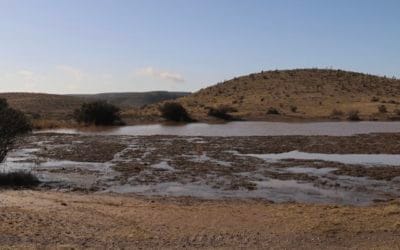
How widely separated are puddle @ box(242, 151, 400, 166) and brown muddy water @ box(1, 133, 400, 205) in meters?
0.05

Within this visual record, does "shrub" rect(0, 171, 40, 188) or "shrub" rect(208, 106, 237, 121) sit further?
"shrub" rect(208, 106, 237, 121)

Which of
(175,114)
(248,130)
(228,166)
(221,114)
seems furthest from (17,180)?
(221,114)

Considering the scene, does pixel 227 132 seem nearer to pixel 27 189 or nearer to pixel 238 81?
pixel 27 189

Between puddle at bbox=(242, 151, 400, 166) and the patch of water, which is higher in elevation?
puddle at bbox=(242, 151, 400, 166)

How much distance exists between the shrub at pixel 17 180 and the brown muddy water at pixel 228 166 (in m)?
0.60

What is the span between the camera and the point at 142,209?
1634 cm

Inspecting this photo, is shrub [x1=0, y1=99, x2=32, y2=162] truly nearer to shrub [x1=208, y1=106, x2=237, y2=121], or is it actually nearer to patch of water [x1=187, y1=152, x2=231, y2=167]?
patch of water [x1=187, y1=152, x2=231, y2=167]

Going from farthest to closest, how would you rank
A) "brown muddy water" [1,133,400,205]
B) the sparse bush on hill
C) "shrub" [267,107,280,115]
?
"shrub" [267,107,280,115] → the sparse bush on hill → "brown muddy water" [1,133,400,205]

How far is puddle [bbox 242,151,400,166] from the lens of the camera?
2878 cm

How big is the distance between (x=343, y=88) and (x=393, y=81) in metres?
16.8

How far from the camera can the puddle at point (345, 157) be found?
94.4 feet

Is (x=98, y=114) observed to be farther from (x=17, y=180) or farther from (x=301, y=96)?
(x=17, y=180)

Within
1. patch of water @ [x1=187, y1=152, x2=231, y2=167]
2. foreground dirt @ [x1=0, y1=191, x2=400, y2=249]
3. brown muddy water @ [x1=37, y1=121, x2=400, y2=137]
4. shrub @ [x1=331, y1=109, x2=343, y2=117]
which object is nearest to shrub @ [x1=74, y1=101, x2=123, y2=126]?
brown muddy water @ [x1=37, y1=121, x2=400, y2=137]

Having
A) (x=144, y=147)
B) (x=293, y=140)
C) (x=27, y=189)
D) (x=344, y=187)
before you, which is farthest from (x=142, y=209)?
(x=293, y=140)
